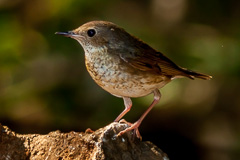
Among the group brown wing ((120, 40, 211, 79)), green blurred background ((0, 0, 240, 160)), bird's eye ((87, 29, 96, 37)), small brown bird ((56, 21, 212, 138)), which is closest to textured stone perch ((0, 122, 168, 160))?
small brown bird ((56, 21, 212, 138))

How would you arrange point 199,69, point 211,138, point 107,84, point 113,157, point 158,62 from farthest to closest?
1. point 211,138
2. point 199,69
3. point 158,62
4. point 107,84
5. point 113,157

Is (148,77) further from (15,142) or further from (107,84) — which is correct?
(15,142)

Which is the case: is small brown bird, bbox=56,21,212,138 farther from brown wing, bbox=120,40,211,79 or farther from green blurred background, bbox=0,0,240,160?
green blurred background, bbox=0,0,240,160

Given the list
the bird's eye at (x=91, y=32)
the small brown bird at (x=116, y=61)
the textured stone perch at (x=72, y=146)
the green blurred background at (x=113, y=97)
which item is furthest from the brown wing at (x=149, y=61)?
the green blurred background at (x=113, y=97)

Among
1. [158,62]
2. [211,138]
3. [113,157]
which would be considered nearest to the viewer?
[113,157]

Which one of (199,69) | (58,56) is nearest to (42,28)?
(58,56)

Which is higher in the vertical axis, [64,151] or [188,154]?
[64,151]

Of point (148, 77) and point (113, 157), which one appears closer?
point (113, 157)
